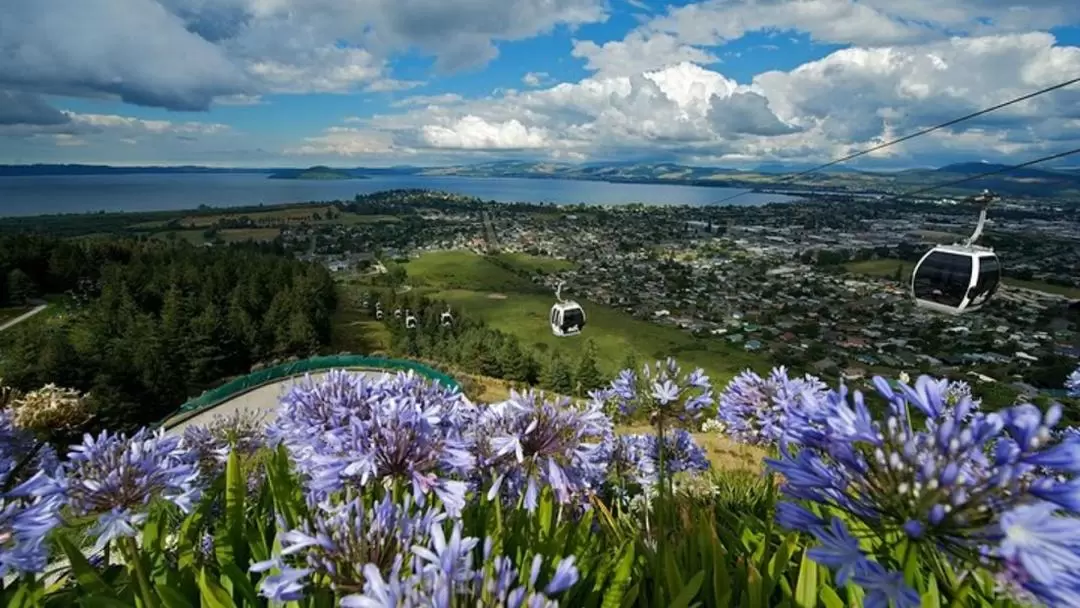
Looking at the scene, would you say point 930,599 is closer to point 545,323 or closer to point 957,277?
point 957,277

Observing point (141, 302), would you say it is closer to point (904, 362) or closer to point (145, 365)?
point (145, 365)

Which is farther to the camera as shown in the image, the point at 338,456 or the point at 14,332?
the point at 14,332

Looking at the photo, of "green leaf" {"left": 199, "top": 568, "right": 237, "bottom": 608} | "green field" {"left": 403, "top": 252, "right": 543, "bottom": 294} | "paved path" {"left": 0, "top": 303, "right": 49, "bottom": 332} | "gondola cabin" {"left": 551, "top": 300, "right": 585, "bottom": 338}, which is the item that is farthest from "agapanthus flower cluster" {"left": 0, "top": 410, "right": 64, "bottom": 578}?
"green field" {"left": 403, "top": 252, "right": 543, "bottom": 294}

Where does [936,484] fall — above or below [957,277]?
above

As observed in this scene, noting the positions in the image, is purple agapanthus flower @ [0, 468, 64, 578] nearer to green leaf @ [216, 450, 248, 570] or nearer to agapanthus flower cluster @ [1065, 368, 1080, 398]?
green leaf @ [216, 450, 248, 570]

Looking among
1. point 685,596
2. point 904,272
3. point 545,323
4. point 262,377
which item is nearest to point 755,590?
point 685,596

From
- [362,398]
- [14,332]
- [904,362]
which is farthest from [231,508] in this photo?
[904,362]

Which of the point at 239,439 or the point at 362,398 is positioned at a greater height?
the point at 362,398

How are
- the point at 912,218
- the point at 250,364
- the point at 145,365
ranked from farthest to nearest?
the point at 912,218 < the point at 250,364 < the point at 145,365
